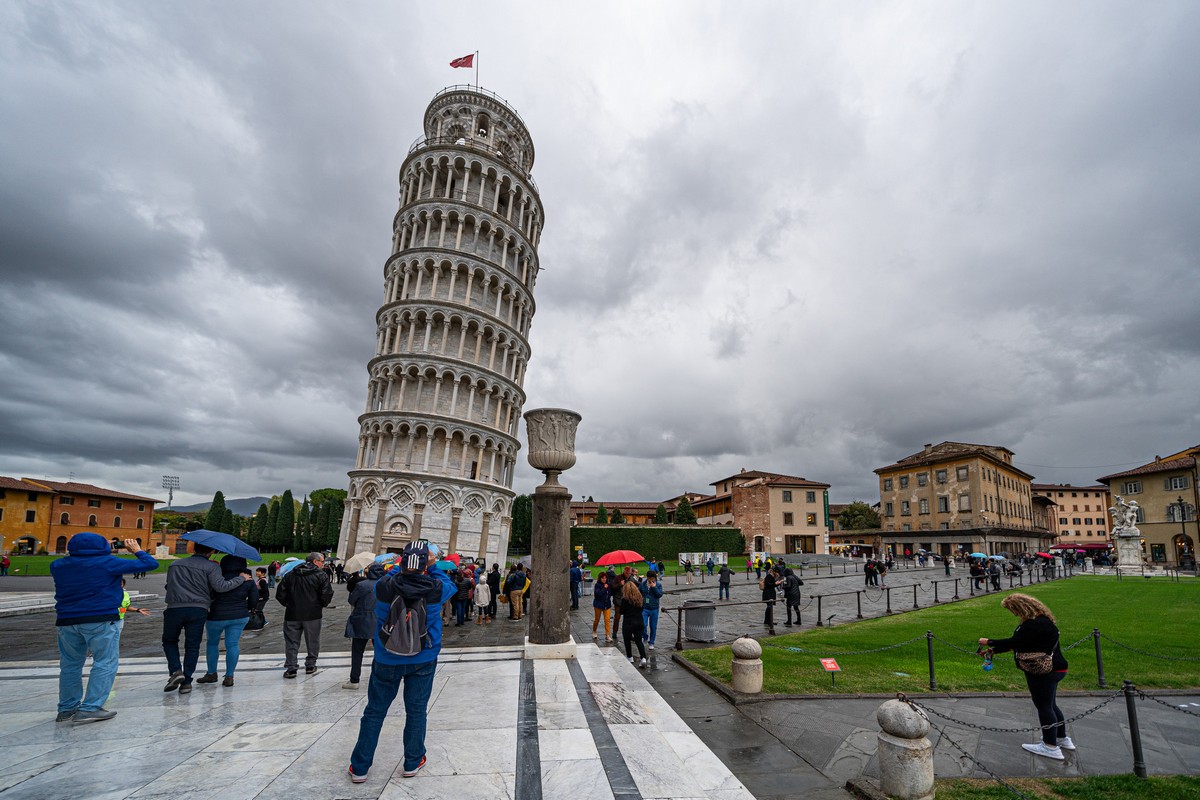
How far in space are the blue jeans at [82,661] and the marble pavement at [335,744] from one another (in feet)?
0.88

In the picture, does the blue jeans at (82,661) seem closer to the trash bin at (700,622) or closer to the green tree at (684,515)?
the trash bin at (700,622)

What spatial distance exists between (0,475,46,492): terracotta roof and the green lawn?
9716 centimetres

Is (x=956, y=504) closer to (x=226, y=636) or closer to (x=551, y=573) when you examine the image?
(x=551, y=573)

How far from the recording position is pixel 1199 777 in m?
5.64

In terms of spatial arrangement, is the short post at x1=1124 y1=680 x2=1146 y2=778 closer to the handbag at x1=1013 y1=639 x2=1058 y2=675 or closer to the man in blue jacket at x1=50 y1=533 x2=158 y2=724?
the handbag at x1=1013 y1=639 x2=1058 y2=675

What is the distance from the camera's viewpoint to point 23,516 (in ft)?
224

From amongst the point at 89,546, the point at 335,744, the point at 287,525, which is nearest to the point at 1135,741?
the point at 335,744

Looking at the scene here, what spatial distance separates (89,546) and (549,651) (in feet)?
24.1

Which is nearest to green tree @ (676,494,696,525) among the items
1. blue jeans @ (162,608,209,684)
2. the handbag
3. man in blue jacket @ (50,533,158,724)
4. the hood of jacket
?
the handbag

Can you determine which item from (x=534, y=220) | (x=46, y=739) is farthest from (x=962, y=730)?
(x=534, y=220)

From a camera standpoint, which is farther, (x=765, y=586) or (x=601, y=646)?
(x=765, y=586)

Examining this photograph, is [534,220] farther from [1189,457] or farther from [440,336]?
[1189,457]

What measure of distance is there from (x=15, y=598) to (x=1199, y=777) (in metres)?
34.6

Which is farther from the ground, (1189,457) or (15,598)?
(1189,457)
